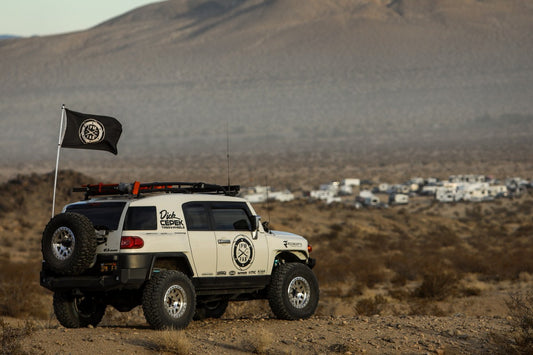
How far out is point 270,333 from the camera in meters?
12.1

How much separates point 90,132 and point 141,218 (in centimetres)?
316

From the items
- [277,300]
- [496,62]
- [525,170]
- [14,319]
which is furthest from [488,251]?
[496,62]

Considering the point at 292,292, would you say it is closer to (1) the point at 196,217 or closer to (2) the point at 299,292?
(2) the point at 299,292

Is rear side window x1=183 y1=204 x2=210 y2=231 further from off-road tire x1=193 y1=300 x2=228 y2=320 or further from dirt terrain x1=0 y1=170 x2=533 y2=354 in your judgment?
off-road tire x1=193 y1=300 x2=228 y2=320

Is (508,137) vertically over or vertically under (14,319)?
over

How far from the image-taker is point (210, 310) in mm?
15180

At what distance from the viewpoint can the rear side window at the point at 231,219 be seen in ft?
44.5

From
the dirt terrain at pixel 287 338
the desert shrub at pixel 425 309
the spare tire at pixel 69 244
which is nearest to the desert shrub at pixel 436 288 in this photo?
the desert shrub at pixel 425 309

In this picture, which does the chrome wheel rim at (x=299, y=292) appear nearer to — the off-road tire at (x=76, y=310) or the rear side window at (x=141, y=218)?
the rear side window at (x=141, y=218)

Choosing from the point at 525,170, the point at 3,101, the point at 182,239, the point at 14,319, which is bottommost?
the point at 14,319

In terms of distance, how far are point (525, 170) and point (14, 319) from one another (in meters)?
96.9

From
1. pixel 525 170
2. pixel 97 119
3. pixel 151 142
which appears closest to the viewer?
pixel 97 119

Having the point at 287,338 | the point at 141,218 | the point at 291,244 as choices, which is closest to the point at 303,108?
the point at 291,244

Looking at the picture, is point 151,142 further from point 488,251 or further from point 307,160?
point 488,251
